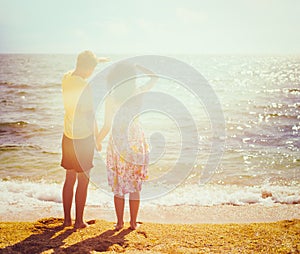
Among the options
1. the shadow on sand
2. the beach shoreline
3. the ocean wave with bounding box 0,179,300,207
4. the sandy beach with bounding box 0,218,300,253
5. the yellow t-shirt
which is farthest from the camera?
the ocean wave with bounding box 0,179,300,207

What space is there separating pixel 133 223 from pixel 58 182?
3345 mm

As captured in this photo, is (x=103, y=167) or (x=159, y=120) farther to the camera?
(x=159, y=120)

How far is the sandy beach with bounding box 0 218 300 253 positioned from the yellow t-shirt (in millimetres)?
1121

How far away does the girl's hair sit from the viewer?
158 inches

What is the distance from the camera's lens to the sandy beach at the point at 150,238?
3.75 m

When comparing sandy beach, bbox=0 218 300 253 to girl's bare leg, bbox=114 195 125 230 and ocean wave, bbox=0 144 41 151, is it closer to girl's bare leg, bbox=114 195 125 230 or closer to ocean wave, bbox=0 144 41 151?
girl's bare leg, bbox=114 195 125 230

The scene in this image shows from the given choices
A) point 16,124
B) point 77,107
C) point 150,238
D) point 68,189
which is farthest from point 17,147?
point 150,238

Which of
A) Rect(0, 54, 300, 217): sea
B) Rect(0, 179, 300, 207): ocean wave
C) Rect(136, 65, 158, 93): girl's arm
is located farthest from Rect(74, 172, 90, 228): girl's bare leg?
Rect(0, 179, 300, 207): ocean wave

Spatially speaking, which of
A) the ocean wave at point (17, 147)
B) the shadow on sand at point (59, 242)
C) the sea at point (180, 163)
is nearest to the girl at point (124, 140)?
the shadow on sand at point (59, 242)

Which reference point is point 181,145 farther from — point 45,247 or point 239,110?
point 239,110

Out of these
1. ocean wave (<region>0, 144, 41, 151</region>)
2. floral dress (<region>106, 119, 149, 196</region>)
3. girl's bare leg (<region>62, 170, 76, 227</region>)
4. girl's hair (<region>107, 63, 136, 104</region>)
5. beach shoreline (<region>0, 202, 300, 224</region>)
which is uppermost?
girl's hair (<region>107, 63, 136, 104</region>)

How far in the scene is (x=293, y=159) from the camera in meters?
9.36

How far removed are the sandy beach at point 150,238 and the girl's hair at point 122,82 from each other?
1530 millimetres

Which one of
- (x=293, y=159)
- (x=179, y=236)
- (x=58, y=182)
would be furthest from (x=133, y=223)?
(x=293, y=159)
